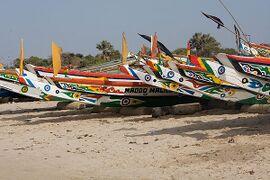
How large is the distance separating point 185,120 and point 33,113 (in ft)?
23.7

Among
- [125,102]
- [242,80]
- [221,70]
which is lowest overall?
[125,102]

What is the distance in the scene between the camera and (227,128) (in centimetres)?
962

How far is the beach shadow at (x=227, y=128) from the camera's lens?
8.94m

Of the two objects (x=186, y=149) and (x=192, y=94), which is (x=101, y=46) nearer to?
(x=192, y=94)

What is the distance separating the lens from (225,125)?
10094 mm

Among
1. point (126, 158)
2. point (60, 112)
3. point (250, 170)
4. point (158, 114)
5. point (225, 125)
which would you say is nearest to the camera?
point (250, 170)

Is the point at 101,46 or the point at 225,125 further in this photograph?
the point at 101,46

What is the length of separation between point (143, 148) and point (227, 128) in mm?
2369

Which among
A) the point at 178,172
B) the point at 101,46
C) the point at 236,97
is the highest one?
the point at 101,46

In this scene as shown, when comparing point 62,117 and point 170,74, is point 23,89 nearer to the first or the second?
point 62,117

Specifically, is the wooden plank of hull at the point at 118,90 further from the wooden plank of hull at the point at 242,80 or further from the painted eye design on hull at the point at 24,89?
the wooden plank of hull at the point at 242,80

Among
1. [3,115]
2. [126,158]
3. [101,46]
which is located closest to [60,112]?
[3,115]

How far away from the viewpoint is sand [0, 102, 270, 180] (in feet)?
21.2

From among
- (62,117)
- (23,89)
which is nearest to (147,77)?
(62,117)
